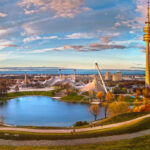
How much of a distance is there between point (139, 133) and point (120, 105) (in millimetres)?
10169

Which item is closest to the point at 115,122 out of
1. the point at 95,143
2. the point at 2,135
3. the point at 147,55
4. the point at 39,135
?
the point at 95,143

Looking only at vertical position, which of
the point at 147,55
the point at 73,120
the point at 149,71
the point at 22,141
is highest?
the point at 147,55

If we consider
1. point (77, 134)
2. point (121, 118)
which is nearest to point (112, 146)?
point (77, 134)

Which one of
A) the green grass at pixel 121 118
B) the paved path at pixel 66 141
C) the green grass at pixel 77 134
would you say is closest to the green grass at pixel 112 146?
the paved path at pixel 66 141

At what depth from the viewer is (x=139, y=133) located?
42.7 ft

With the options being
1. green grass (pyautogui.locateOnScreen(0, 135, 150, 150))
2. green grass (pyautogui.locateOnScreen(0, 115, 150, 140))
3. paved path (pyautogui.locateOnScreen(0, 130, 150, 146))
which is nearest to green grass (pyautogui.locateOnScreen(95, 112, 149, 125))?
green grass (pyautogui.locateOnScreen(0, 115, 150, 140))

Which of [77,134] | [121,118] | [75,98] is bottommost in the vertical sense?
[75,98]

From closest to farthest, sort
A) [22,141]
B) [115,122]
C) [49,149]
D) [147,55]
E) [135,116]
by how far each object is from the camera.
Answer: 1. [49,149]
2. [22,141]
3. [115,122]
4. [135,116]
5. [147,55]

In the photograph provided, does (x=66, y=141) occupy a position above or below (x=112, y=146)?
below

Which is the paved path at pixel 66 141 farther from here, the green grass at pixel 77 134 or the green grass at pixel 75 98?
the green grass at pixel 75 98

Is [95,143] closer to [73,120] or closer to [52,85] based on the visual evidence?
[73,120]

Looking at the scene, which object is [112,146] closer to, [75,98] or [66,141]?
[66,141]

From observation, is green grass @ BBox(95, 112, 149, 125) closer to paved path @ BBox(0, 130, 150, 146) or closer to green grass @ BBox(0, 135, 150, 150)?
paved path @ BBox(0, 130, 150, 146)

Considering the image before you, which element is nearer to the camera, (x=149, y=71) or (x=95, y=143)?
(x=95, y=143)
